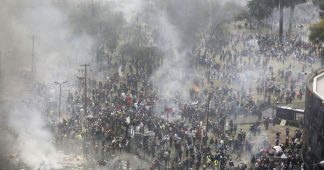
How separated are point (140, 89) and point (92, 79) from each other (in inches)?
216

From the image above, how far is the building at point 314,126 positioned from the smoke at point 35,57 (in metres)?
15.6

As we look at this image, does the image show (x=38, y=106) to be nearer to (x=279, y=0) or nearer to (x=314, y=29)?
(x=314, y=29)

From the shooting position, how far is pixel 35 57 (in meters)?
55.9

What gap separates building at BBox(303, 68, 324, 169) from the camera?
2673 cm

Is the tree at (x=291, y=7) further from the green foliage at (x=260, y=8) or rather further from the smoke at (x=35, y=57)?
the smoke at (x=35, y=57)

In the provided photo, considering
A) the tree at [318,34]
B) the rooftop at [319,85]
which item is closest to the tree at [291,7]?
the tree at [318,34]

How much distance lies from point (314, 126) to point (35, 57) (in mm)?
34229

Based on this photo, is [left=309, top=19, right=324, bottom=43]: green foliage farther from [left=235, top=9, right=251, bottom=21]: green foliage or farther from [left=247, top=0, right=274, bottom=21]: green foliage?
[left=235, top=9, right=251, bottom=21]: green foliage

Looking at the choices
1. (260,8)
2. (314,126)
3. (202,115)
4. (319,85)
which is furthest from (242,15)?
(314,126)

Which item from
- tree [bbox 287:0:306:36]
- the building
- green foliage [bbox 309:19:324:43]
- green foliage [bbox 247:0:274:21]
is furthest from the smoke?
tree [bbox 287:0:306:36]

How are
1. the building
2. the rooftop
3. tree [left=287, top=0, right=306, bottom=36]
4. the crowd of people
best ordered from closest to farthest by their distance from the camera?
the building
the rooftop
the crowd of people
tree [left=287, top=0, right=306, bottom=36]

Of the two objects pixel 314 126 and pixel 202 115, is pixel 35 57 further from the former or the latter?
pixel 314 126

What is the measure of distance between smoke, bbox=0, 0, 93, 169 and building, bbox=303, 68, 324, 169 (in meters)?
15.6

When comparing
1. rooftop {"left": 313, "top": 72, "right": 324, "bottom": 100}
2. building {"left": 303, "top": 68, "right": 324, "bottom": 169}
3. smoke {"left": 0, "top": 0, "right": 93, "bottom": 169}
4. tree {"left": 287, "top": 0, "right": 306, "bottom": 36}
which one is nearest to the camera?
building {"left": 303, "top": 68, "right": 324, "bottom": 169}
